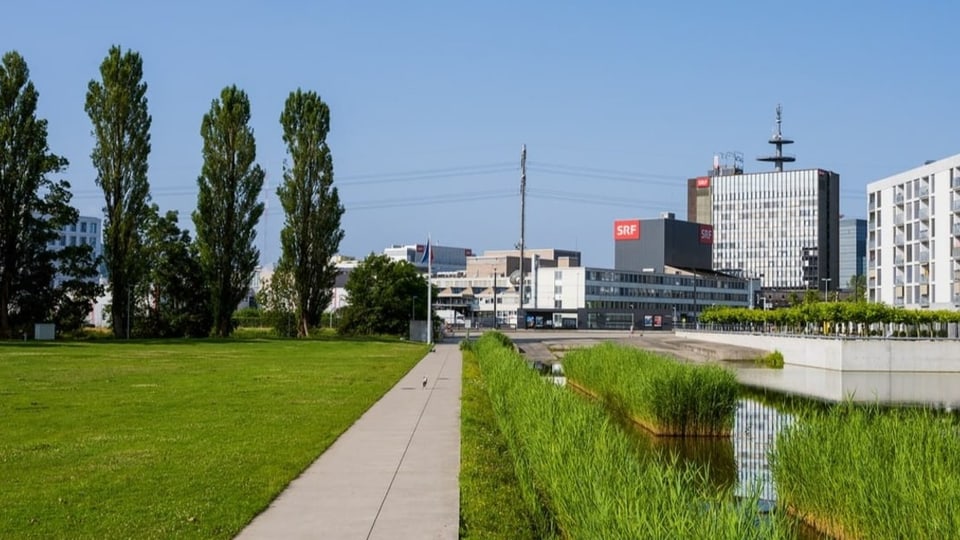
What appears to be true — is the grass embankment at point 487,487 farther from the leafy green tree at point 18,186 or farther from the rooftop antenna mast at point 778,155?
the rooftop antenna mast at point 778,155

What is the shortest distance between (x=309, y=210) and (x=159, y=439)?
5071 centimetres

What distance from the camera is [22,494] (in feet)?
34.7

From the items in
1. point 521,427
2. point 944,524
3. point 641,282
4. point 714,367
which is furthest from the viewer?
point 641,282

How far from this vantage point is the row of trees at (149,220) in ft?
174

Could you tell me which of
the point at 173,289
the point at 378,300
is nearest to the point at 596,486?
the point at 173,289

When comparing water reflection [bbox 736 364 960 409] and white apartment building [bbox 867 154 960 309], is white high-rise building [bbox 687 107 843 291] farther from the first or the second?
water reflection [bbox 736 364 960 409]

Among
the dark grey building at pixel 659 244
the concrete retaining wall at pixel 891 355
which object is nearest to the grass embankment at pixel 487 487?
the concrete retaining wall at pixel 891 355

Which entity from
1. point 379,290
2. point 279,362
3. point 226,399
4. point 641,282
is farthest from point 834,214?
point 226,399

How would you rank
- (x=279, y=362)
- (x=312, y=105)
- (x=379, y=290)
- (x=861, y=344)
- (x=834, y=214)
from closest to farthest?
(x=279, y=362) < (x=861, y=344) < (x=312, y=105) < (x=379, y=290) < (x=834, y=214)

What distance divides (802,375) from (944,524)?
40.4m

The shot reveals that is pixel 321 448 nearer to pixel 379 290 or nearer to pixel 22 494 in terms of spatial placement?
pixel 22 494

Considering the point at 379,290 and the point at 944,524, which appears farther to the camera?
the point at 379,290

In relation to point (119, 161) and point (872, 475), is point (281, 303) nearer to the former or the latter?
point (119, 161)

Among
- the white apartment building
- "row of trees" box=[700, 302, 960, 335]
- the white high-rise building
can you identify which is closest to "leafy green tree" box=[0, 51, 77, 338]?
"row of trees" box=[700, 302, 960, 335]
